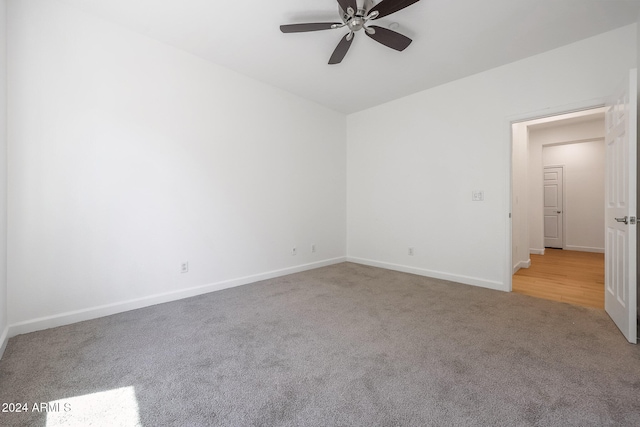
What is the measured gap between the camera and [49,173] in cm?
228

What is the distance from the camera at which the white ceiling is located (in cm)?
230

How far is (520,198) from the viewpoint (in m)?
4.40

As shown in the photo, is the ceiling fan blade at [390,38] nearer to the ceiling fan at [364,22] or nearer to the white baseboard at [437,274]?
the ceiling fan at [364,22]

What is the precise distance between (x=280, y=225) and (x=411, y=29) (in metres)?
2.73

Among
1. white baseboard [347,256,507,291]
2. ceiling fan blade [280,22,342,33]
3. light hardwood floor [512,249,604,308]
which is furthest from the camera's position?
white baseboard [347,256,507,291]

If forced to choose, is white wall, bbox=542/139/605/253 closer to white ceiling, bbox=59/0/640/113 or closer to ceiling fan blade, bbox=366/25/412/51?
white ceiling, bbox=59/0/640/113

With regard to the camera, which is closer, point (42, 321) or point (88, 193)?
point (42, 321)

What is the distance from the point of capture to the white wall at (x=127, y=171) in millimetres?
2219

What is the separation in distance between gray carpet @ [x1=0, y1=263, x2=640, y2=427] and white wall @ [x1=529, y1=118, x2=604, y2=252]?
3.63m

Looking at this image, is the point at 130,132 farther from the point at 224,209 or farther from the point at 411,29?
the point at 411,29

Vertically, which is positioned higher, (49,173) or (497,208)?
(49,173)

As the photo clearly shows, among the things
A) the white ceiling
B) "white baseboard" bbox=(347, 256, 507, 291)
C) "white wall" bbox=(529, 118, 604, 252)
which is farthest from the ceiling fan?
"white wall" bbox=(529, 118, 604, 252)

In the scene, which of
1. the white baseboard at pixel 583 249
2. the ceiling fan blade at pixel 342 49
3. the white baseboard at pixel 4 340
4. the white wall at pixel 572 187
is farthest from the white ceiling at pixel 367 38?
the white baseboard at pixel 583 249

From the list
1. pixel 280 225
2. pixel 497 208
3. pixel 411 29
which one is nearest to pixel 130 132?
pixel 280 225
